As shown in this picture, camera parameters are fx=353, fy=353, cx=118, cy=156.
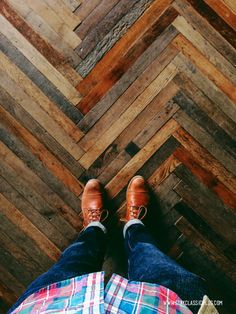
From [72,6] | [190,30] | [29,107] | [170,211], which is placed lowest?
[170,211]

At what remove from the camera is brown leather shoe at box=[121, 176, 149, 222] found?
1.61m

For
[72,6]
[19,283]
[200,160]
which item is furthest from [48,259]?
[72,6]

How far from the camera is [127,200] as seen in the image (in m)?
1.67

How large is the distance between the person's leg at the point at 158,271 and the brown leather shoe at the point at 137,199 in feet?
0.39

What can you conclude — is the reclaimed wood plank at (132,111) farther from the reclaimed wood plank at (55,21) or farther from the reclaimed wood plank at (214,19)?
the reclaimed wood plank at (55,21)

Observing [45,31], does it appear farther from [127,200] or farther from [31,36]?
[127,200]

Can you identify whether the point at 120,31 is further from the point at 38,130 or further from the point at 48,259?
the point at 48,259

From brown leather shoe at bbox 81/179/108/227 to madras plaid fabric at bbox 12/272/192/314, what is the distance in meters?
0.52

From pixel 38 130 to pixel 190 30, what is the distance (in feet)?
2.82

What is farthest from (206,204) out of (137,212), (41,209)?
(41,209)

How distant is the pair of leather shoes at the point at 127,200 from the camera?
162 centimetres

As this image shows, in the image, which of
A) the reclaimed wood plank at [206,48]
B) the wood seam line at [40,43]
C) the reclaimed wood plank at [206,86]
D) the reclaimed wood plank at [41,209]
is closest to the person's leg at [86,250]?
the reclaimed wood plank at [41,209]

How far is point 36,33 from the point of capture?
168 centimetres

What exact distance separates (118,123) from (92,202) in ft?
1.29
